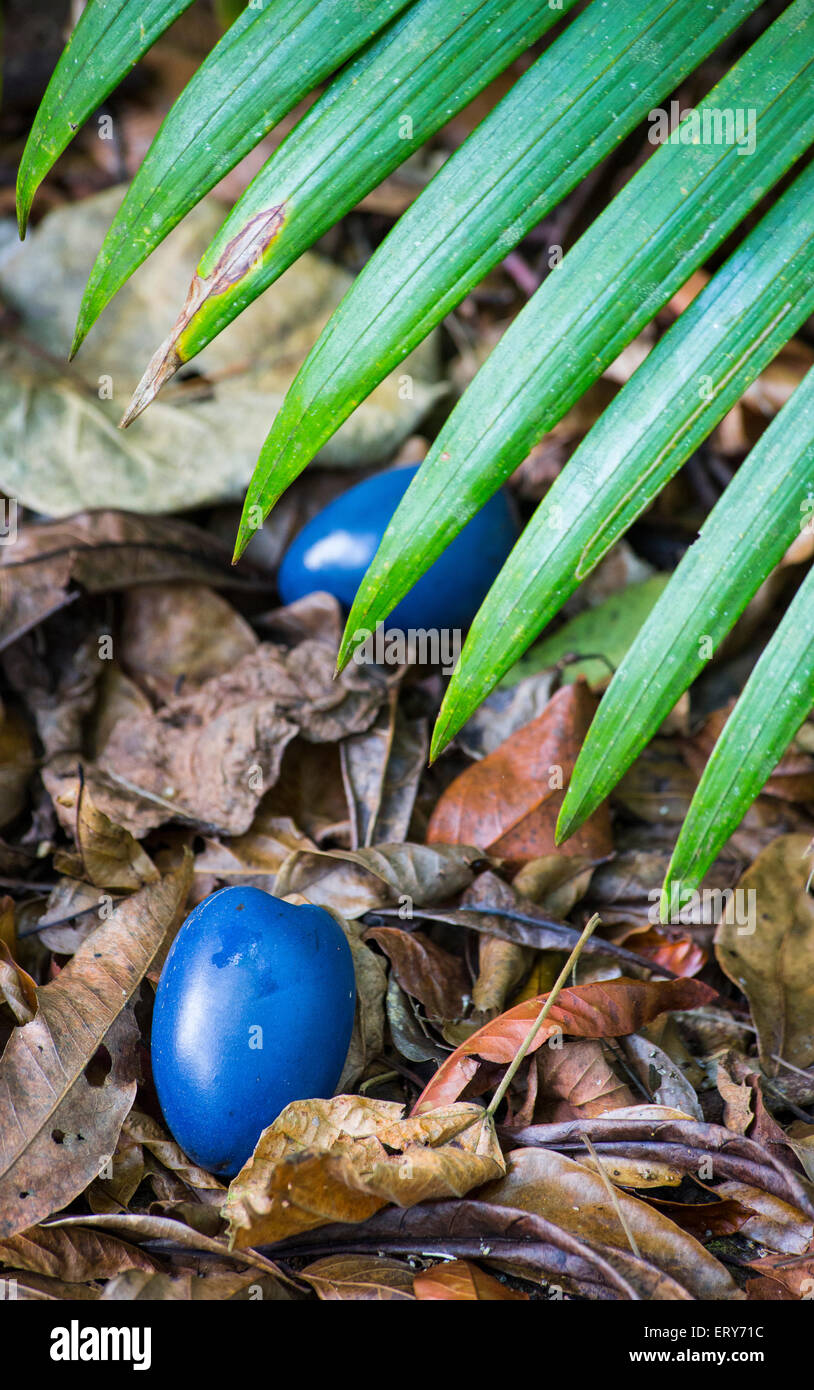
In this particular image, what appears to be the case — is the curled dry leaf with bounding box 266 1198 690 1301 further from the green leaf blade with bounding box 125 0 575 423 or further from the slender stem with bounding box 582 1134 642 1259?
the green leaf blade with bounding box 125 0 575 423

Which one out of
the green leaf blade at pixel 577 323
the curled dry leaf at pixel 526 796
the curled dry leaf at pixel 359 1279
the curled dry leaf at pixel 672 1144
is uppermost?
the green leaf blade at pixel 577 323

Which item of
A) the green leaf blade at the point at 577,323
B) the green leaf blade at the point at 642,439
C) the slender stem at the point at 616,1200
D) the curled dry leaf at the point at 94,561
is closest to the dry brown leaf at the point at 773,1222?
the slender stem at the point at 616,1200

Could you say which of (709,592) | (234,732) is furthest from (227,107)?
(234,732)

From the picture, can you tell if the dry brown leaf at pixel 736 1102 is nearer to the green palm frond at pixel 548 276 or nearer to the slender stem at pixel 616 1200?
the slender stem at pixel 616 1200

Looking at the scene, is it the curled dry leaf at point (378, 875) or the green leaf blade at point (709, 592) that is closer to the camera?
the green leaf blade at point (709, 592)

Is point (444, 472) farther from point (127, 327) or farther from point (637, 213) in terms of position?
point (127, 327)

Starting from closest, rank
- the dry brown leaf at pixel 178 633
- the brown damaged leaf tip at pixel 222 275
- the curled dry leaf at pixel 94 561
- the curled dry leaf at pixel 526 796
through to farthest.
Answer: the brown damaged leaf tip at pixel 222 275 < the curled dry leaf at pixel 526 796 < the curled dry leaf at pixel 94 561 < the dry brown leaf at pixel 178 633

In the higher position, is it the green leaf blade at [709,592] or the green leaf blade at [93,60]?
the green leaf blade at [93,60]
